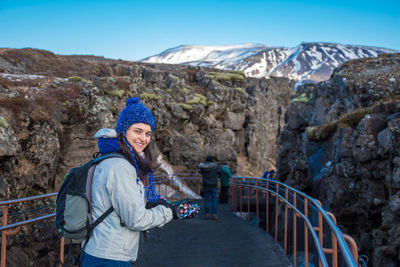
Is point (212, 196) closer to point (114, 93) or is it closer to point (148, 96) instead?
point (114, 93)

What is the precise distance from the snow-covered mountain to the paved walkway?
10136 centimetres

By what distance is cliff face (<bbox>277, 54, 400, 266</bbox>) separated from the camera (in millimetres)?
8210

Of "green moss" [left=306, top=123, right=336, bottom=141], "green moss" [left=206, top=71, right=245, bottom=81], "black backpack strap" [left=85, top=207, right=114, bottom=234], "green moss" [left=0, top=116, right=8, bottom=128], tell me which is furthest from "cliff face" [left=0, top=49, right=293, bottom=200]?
"green moss" [left=306, top=123, right=336, bottom=141]

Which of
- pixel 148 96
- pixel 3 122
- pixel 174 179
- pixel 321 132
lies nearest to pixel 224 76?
pixel 148 96

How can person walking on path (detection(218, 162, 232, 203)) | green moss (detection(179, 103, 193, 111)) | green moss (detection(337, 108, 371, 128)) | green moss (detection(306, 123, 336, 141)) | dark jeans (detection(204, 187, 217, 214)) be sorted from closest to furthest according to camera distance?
dark jeans (detection(204, 187, 217, 214)) < green moss (detection(337, 108, 371, 128)) < person walking on path (detection(218, 162, 232, 203)) < green moss (detection(306, 123, 336, 141)) < green moss (detection(179, 103, 193, 111))

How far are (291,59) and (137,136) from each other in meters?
148

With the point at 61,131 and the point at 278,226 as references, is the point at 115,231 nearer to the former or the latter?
the point at 278,226

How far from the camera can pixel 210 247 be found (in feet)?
20.5

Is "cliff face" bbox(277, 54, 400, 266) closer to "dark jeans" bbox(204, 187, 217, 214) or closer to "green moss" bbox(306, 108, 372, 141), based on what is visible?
"green moss" bbox(306, 108, 372, 141)

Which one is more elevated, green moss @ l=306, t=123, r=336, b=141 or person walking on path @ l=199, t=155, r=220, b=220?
green moss @ l=306, t=123, r=336, b=141

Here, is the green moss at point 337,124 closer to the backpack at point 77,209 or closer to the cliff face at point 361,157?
the cliff face at point 361,157

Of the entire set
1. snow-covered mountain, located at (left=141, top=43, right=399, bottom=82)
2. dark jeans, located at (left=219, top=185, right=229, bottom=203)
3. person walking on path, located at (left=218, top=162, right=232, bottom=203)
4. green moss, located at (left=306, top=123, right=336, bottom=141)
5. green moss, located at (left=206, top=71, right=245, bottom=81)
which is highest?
snow-covered mountain, located at (left=141, top=43, right=399, bottom=82)

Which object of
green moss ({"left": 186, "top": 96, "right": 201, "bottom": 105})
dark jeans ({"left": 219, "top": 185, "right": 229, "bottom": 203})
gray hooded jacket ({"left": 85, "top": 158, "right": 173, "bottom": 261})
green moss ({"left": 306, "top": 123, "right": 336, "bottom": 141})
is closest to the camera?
gray hooded jacket ({"left": 85, "top": 158, "right": 173, "bottom": 261})

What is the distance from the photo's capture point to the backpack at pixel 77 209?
77.2 inches
